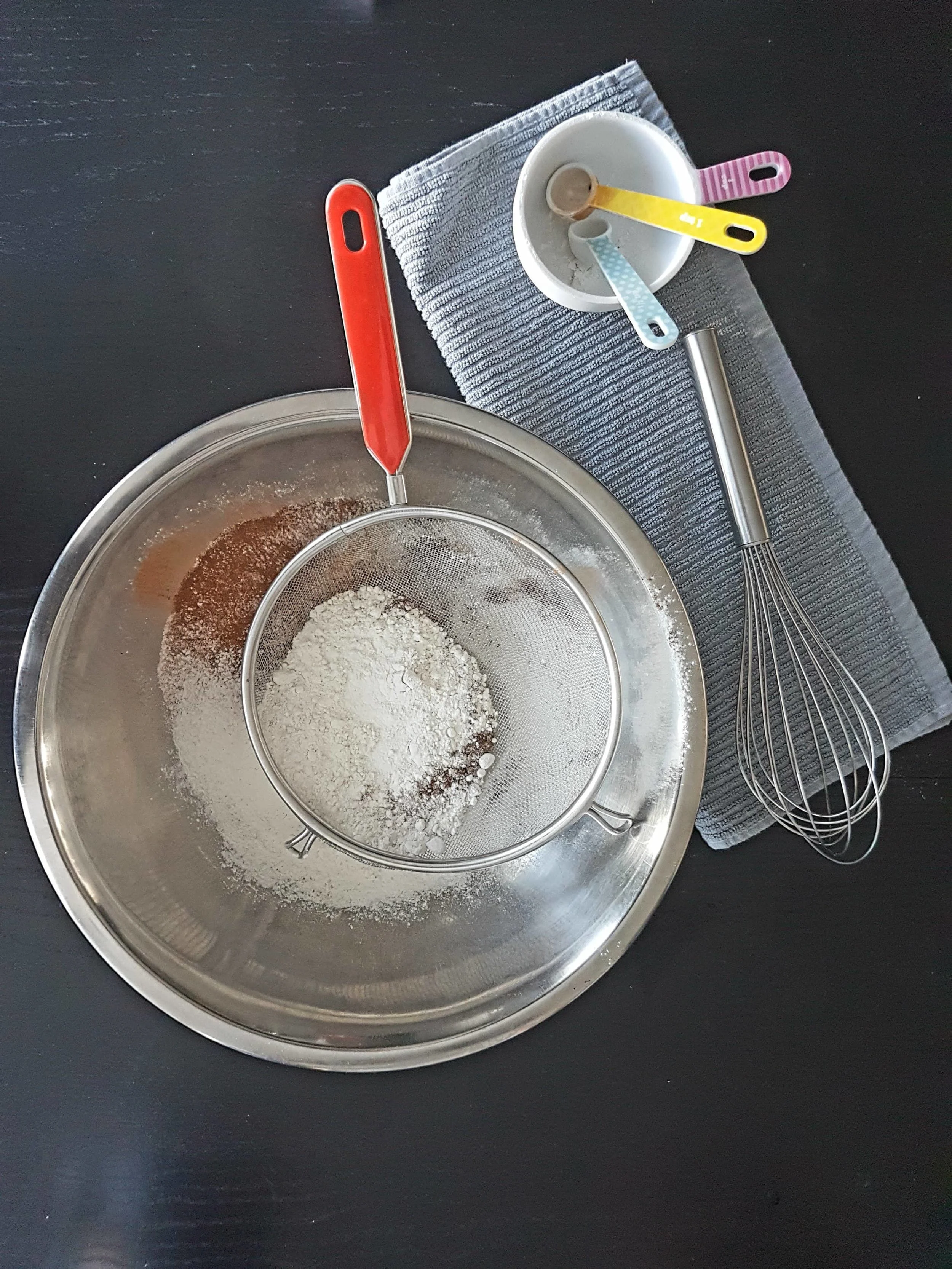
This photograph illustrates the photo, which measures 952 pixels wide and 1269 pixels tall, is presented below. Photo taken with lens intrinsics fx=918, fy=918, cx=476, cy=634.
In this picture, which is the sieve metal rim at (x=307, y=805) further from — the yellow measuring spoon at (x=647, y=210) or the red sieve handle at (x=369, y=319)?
the yellow measuring spoon at (x=647, y=210)

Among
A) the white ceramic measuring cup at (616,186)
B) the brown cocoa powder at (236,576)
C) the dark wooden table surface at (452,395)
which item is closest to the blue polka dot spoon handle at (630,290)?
the white ceramic measuring cup at (616,186)

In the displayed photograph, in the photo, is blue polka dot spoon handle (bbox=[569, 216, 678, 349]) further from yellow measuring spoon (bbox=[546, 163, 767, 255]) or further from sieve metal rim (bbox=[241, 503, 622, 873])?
sieve metal rim (bbox=[241, 503, 622, 873])

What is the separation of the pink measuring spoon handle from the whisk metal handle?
0.12m

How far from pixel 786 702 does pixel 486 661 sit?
274 millimetres

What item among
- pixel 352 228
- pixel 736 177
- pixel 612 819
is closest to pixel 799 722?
pixel 612 819

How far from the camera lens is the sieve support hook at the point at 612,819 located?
741 millimetres

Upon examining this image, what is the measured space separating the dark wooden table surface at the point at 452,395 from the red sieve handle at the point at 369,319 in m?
0.14

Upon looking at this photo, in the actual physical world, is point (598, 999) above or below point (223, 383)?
below

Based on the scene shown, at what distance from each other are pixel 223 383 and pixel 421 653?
298mm

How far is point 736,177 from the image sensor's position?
2.62 ft

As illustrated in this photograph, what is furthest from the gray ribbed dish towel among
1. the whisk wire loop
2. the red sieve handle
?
the red sieve handle

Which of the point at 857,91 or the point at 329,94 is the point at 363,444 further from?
the point at 857,91

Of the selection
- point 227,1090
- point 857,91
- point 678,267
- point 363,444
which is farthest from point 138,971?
point 857,91

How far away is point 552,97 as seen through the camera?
2.71 ft
